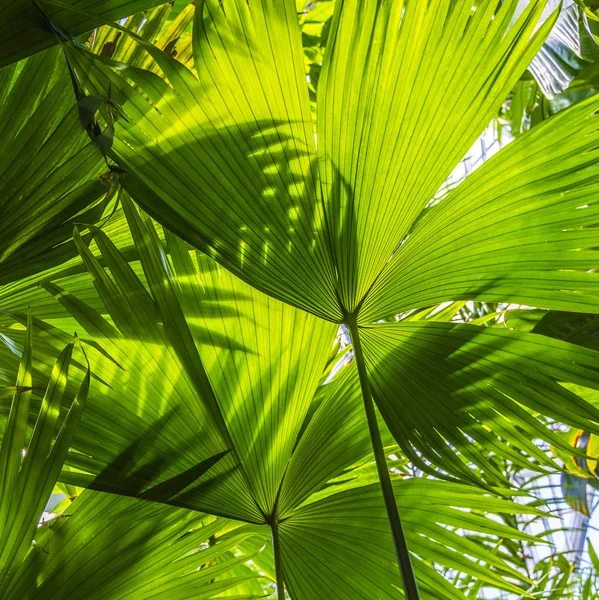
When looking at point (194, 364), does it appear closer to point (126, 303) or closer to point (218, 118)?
point (126, 303)

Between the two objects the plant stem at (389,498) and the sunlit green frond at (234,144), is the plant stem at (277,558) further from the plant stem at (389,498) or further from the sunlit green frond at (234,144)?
the sunlit green frond at (234,144)

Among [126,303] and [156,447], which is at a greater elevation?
[126,303]

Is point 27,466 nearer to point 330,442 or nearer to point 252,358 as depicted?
point 252,358

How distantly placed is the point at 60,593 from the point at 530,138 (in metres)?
0.70

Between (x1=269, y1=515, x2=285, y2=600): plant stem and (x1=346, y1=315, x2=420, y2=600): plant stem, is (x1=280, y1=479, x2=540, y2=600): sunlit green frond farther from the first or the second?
(x1=346, y1=315, x2=420, y2=600): plant stem

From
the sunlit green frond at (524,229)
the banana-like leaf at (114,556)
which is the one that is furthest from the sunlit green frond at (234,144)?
the banana-like leaf at (114,556)

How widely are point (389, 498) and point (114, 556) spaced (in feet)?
1.02

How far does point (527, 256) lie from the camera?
0.69m

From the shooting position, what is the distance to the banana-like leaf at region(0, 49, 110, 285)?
2.42 feet

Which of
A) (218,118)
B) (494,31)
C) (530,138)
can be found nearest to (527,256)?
(530,138)

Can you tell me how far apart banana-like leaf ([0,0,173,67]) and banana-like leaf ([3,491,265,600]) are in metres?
0.49

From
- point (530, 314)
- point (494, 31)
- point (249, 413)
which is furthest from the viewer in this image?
point (530, 314)

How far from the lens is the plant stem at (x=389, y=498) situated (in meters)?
0.60

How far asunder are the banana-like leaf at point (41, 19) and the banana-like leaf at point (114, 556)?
489 millimetres
